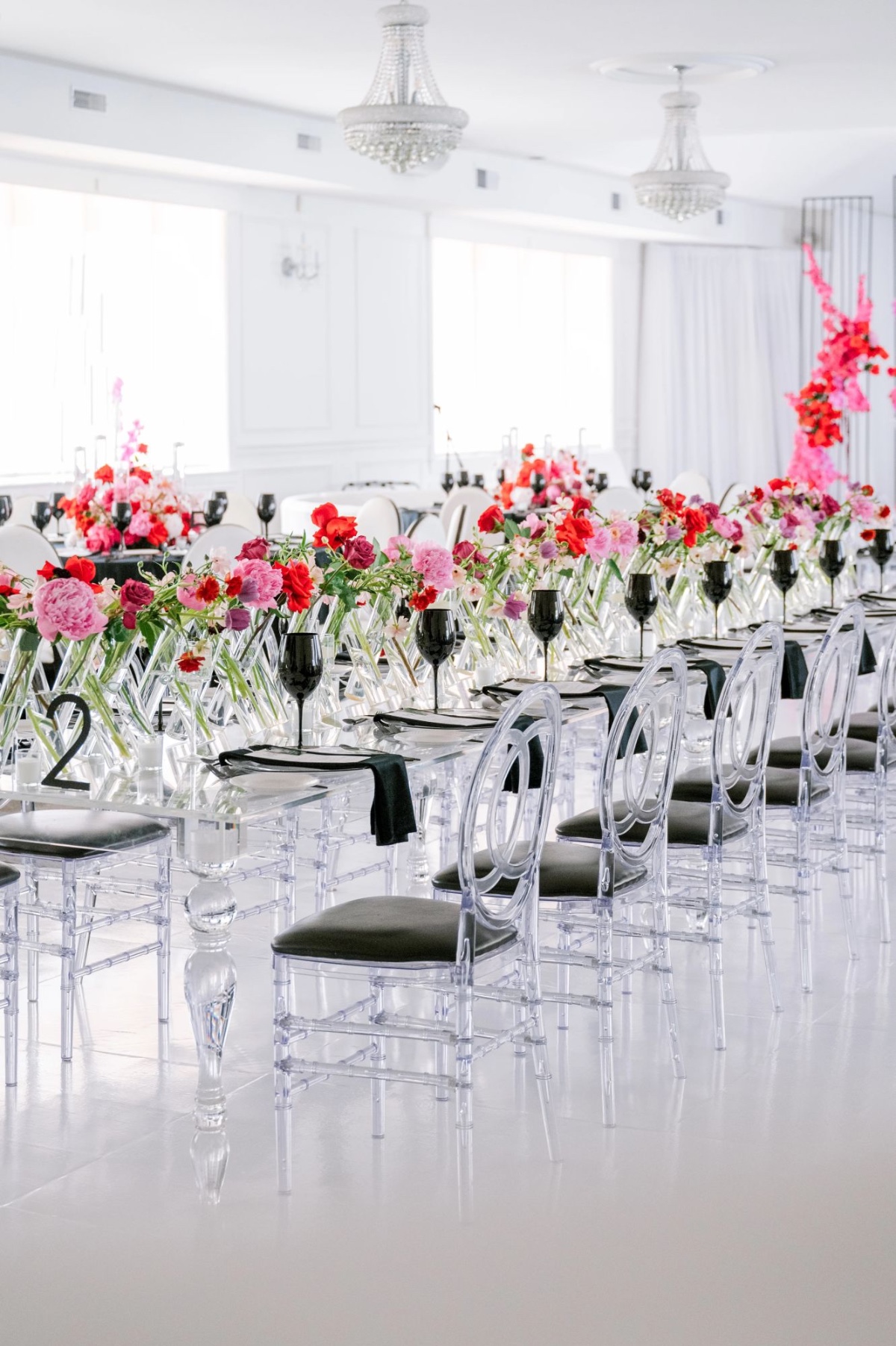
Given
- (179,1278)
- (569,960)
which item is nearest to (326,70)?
(569,960)

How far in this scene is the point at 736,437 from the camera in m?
15.0

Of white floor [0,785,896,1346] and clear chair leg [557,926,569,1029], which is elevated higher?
clear chair leg [557,926,569,1029]

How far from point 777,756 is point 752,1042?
1.14m

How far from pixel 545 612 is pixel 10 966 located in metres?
1.52

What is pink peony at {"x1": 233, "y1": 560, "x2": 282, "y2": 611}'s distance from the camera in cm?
358

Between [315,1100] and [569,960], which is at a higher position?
[569,960]

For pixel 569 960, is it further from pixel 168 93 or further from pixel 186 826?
pixel 168 93

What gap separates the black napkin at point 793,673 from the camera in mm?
4906

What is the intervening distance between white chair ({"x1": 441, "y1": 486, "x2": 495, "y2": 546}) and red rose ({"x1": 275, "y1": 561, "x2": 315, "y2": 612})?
464cm

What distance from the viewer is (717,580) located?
16.9 feet

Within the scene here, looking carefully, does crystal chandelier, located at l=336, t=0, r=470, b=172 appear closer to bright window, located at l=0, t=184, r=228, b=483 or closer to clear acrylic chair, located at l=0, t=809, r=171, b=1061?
bright window, located at l=0, t=184, r=228, b=483

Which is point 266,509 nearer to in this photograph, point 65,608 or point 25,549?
point 25,549

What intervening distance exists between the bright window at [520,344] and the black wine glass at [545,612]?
819cm

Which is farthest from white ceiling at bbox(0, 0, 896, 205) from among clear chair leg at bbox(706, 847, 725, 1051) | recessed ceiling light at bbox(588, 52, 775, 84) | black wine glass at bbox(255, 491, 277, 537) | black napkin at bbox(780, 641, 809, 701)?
clear chair leg at bbox(706, 847, 725, 1051)
